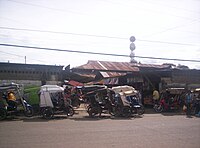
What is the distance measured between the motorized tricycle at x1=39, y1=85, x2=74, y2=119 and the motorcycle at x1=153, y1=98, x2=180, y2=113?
332 inches

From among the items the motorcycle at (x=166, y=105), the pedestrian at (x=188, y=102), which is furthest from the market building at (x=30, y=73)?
the pedestrian at (x=188, y=102)

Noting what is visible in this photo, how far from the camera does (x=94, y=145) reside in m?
8.55

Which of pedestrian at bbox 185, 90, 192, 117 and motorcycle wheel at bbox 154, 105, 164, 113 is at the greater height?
pedestrian at bbox 185, 90, 192, 117

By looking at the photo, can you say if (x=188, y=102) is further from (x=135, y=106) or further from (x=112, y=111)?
(x=112, y=111)

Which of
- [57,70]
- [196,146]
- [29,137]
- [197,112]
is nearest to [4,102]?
[29,137]

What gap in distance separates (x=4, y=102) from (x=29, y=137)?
728 centimetres

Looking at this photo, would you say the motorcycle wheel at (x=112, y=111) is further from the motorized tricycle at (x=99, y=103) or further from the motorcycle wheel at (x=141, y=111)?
the motorcycle wheel at (x=141, y=111)

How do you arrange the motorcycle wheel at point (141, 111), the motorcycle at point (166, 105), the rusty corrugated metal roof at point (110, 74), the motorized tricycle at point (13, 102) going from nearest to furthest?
the motorized tricycle at point (13, 102), the motorcycle wheel at point (141, 111), the motorcycle at point (166, 105), the rusty corrugated metal roof at point (110, 74)

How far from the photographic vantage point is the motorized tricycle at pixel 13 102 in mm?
15828

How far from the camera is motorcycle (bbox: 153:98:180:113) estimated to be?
2195 centimetres

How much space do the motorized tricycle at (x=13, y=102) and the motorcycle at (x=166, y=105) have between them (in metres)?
11.0

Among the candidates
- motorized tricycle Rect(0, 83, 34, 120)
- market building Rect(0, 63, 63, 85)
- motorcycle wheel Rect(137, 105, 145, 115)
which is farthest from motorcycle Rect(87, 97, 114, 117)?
market building Rect(0, 63, 63, 85)

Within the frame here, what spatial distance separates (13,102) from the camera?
16312 mm

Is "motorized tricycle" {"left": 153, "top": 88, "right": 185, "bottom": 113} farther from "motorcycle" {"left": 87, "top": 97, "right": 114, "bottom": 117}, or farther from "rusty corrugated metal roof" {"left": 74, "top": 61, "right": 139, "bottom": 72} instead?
"rusty corrugated metal roof" {"left": 74, "top": 61, "right": 139, "bottom": 72}
